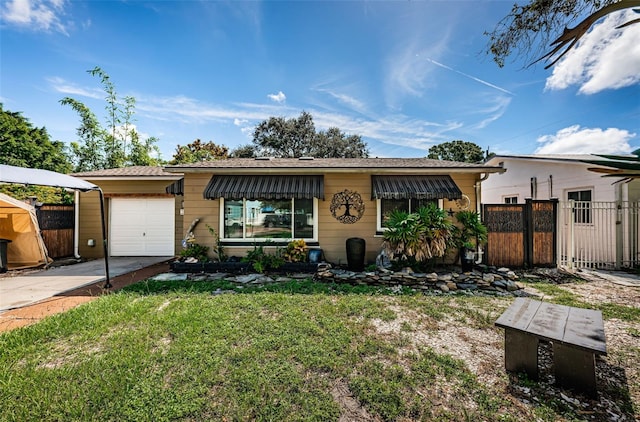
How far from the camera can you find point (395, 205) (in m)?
8.61

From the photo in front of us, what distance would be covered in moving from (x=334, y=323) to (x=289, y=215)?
193 inches

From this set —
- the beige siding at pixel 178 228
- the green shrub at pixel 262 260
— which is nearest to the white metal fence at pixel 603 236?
the green shrub at pixel 262 260

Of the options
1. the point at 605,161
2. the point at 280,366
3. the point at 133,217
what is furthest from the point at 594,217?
the point at 133,217

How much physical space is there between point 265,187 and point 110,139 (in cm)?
1648

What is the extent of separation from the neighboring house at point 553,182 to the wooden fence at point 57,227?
59.0ft

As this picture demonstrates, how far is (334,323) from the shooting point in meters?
4.40

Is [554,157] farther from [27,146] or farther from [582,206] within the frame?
[27,146]

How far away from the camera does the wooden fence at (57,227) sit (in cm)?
977

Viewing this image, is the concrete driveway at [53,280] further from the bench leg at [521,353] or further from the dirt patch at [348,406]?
the bench leg at [521,353]

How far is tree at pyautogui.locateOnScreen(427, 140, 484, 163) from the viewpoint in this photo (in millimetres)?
39062

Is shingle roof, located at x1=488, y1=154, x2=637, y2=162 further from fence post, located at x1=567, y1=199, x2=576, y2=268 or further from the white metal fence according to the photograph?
fence post, located at x1=567, y1=199, x2=576, y2=268

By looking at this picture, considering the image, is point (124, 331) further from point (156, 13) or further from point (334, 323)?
point (156, 13)

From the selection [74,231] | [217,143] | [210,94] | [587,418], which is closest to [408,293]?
[587,418]

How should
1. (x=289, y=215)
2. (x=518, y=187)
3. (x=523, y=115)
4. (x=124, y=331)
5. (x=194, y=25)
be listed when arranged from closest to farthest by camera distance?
1. (x=124, y=331)
2. (x=289, y=215)
3. (x=194, y=25)
4. (x=518, y=187)
5. (x=523, y=115)
